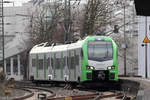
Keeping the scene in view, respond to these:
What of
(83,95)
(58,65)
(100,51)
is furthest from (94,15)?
(83,95)

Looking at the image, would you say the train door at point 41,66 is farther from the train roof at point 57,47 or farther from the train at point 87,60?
the train at point 87,60

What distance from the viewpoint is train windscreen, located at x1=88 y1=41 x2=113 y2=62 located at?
2630 cm

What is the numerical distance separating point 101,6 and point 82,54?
15.7m

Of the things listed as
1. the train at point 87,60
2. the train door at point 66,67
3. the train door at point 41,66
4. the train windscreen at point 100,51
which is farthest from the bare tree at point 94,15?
the train windscreen at point 100,51

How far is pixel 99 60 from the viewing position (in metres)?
26.2

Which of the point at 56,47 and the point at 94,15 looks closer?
the point at 56,47

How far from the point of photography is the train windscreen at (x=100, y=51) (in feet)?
86.3

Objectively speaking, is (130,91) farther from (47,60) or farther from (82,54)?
(47,60)

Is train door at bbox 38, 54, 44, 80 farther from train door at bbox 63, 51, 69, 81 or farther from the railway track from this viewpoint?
the railway track

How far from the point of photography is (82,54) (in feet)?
86.3

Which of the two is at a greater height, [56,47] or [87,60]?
[56,47]

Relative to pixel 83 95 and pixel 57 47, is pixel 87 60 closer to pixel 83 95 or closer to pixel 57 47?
pixel 83 95

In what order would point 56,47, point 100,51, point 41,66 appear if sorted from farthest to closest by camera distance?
point 41,66
point 56,47
point 100,51

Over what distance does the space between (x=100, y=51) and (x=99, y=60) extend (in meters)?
0.59
